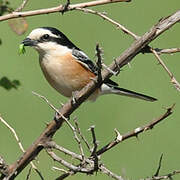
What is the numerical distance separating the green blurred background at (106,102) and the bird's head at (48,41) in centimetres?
187

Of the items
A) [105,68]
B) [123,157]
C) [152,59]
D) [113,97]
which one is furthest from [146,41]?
[152,59]

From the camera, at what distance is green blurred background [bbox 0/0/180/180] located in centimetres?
659

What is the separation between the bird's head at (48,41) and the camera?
13.5 ft

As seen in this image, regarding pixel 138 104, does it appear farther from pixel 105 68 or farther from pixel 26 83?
pixel 105 68

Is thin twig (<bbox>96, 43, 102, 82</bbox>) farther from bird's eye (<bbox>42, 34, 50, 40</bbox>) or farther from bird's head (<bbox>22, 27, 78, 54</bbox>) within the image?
bird's eye (<bbox>42, 34, 50, 40</bbox>)

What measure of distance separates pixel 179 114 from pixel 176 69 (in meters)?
0.70

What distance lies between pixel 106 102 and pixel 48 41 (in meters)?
3.31

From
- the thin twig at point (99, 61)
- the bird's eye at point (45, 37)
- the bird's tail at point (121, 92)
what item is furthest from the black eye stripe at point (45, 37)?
the thin twig at point (99, 61)

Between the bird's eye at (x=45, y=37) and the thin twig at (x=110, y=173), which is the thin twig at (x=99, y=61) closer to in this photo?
the thin twig at (x=110, y=173)

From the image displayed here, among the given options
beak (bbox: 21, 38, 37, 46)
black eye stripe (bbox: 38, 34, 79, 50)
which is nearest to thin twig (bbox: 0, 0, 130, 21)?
beak (bbox: 21, 38, 37, 46)

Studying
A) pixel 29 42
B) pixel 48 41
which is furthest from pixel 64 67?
pixel 29 42

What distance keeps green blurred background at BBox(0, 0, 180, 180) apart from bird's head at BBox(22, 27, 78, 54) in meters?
1.87

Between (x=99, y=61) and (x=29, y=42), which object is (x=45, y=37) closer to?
(x=29, y=42)

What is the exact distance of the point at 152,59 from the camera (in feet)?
27.0
